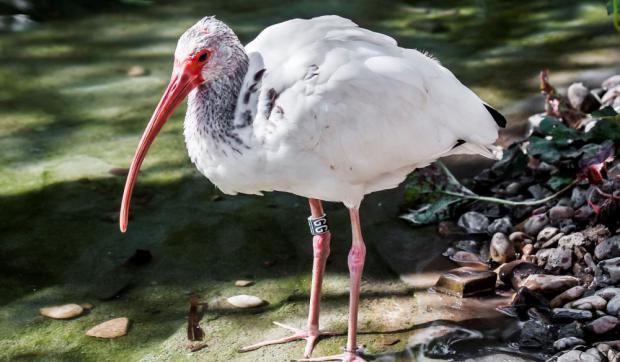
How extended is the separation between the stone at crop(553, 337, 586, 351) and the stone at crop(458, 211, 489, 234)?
941mm

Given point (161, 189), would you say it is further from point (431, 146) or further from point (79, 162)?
point (431, 146)

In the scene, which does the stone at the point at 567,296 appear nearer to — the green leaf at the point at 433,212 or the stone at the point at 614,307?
the stone at the point at 614,307

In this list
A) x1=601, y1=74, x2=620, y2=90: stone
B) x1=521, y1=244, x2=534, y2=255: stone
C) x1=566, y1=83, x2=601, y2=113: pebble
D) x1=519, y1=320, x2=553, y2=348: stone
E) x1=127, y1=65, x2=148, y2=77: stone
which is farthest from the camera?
x1=127, y1=65, x2=148, y2=77: stone

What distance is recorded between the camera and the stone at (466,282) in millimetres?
3834

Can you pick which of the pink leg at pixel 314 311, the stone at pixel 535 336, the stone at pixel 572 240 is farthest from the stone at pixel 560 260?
the pink leg at pixel 314 311

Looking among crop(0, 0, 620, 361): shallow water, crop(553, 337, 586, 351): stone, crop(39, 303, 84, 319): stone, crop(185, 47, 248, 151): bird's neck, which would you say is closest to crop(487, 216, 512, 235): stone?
crop(0, 0, 620, 361): shallow water

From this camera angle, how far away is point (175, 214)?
15.1 ft

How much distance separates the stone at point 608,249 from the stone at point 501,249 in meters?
0.37

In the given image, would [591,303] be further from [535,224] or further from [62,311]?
[62,311]

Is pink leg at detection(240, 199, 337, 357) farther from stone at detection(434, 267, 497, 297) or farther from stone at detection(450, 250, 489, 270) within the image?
stone at detection(450, 250, 489, 270)

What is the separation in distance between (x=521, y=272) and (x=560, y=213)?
43 centimetres

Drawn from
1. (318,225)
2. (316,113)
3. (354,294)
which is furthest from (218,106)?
(354,294)

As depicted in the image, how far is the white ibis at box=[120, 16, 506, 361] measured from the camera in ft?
10.8

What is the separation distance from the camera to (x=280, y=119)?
3.26m
